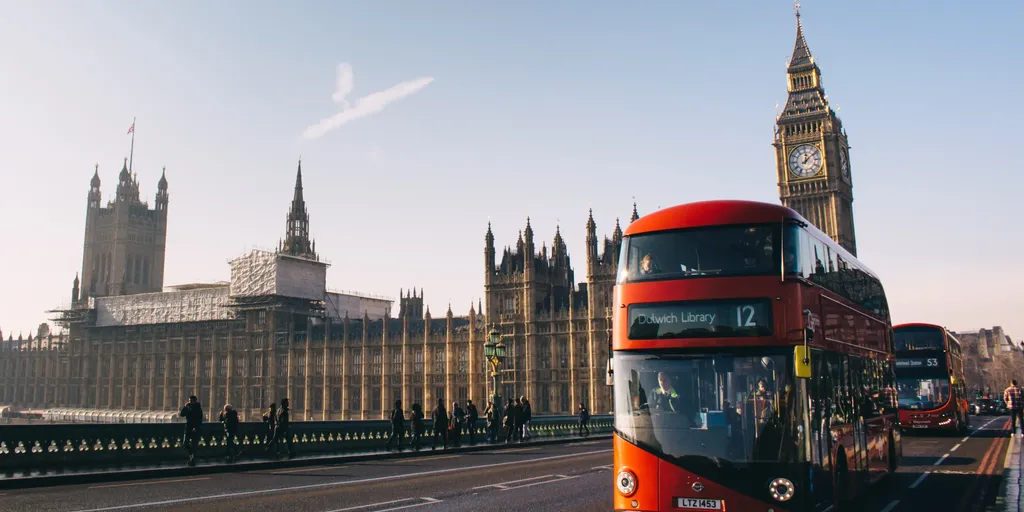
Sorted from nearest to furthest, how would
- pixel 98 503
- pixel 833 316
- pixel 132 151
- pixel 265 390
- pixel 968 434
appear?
pixel 833 316 < pixel 98 503 < pixel 968 434 < pixel 265 390 < pixel 132 151

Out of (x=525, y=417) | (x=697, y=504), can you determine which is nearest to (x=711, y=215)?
(x=697, y=504)

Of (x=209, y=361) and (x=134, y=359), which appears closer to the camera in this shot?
(x=209, y=361)

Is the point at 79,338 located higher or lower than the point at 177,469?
higher

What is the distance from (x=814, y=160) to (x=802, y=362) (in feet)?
276

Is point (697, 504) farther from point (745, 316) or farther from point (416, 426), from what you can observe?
point (416, 426)

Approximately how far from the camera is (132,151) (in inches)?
6088

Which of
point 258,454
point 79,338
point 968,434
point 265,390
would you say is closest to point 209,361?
point 265,390

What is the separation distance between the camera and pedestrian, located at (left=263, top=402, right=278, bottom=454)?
23.7 metres

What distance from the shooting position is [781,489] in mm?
9102

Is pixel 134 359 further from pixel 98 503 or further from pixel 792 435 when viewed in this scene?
pixel 792 435

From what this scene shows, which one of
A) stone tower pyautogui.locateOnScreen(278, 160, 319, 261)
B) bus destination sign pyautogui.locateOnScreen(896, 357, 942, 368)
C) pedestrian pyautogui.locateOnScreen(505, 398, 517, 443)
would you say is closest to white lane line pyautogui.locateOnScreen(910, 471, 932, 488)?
bus destination sign pyautogui.locateOnScreen(896, 357, 942, 368)

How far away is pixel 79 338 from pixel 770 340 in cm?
11770

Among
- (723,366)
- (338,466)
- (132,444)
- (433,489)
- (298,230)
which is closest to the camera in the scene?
(723,366)

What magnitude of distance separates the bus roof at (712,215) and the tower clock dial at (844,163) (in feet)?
270
